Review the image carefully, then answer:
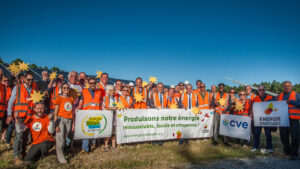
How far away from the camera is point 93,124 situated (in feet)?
16.7

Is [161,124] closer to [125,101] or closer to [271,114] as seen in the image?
[125,101]

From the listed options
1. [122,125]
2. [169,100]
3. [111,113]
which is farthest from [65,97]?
[169,100]

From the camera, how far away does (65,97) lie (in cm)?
450

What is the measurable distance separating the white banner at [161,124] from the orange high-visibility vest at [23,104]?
226 cm

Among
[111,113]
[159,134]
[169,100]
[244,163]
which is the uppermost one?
[169,100]

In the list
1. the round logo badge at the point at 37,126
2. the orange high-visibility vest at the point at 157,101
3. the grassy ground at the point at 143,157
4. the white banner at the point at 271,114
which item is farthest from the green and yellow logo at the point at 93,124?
the white banner at the point at 271,114

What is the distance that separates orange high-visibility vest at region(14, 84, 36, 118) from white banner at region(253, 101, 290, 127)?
21.8 ft

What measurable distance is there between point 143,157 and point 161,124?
4.81 ft

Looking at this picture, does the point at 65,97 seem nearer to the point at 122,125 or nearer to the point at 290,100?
the point at 122,125

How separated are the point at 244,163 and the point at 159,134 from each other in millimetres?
2528

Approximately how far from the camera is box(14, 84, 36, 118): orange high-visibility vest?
14.3 ft

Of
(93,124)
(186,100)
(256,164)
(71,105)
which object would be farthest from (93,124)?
(256,164)

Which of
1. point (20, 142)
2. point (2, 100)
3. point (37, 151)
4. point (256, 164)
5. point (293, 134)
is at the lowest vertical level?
point (256, 164)

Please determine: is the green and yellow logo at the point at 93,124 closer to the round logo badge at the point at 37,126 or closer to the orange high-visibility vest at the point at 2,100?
the round logo badge at the point at 37,126
